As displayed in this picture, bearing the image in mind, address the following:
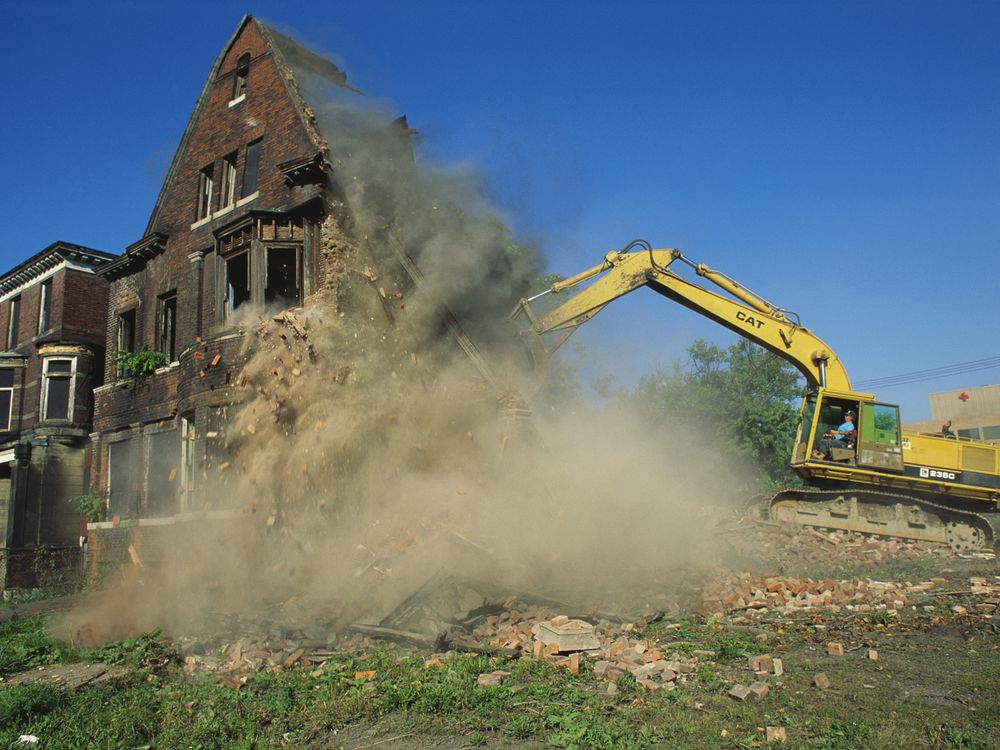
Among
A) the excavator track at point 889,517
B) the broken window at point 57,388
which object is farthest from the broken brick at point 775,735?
the broken window at point 57,388

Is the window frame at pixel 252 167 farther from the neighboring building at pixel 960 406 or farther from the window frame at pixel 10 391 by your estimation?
the neighboring building at pixel 960 406

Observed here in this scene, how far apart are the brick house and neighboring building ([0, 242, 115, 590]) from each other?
8.85ft

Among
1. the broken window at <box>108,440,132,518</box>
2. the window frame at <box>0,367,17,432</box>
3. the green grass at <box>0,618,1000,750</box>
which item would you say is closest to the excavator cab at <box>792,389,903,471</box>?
the green grass at <box>0,618,1000,750</box>

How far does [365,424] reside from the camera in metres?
12.6

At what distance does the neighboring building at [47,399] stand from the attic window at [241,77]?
729 cm

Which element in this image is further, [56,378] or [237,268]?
[56,378]

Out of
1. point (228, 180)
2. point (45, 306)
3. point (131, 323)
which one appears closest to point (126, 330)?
point (131, 323)

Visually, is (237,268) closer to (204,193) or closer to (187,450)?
(204,193)

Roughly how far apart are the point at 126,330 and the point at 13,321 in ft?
38.5

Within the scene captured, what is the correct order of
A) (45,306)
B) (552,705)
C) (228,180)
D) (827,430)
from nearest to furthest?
(552,705)
(827,430)
(228,180)
(45,306)

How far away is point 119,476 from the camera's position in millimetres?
19562

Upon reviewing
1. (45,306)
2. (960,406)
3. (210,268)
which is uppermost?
(45,306)

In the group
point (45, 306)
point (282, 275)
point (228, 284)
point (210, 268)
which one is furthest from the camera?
point (45, 306)

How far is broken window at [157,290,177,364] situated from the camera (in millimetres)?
19344
